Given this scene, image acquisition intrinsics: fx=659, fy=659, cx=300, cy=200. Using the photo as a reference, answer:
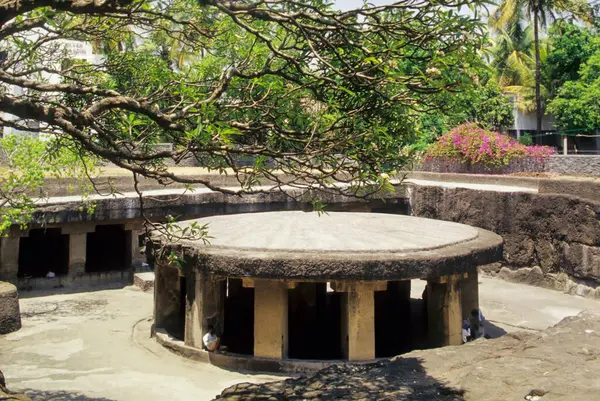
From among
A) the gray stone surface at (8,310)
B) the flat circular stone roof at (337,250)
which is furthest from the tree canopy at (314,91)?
the gray stone surface at (8,310)

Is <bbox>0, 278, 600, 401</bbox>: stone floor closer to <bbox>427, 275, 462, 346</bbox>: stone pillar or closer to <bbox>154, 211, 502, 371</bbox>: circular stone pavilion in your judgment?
<bbox>154, 211, 502, 371</bbox>: circular stone pavilion

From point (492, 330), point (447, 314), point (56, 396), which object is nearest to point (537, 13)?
point (492, 330)

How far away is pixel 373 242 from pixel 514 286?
6.13 meters

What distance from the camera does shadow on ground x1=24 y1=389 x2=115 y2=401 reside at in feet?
25.2

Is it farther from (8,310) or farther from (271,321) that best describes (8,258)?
(271,321)

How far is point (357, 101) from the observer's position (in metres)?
5.16

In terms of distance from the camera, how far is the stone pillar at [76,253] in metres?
14.4

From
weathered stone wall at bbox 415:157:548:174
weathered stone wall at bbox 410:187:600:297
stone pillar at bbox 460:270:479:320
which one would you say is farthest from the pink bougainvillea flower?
stone pillar at bbox 460:270:479:320

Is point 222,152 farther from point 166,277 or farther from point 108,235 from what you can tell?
point 108,235

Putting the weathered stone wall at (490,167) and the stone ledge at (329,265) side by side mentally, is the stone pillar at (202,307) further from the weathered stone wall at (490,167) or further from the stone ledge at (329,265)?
the weathered stone wall at (490,167)

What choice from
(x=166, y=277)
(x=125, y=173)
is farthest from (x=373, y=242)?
(x=125, y=173)

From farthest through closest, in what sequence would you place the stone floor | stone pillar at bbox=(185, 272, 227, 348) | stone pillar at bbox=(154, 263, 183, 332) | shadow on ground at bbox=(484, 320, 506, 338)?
shadow on ground at bbox=(484, 320, 506, 338), stone pillar at bbox=(154, 263, 183, 332), stone pillar at bbox=(185, 272, 227, 348), the stone floor

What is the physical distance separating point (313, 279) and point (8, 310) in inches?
207

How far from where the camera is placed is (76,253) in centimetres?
1445
